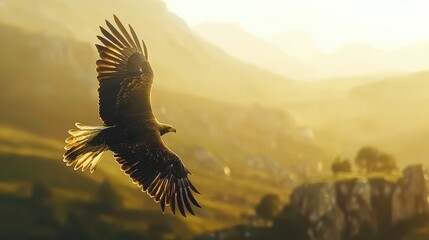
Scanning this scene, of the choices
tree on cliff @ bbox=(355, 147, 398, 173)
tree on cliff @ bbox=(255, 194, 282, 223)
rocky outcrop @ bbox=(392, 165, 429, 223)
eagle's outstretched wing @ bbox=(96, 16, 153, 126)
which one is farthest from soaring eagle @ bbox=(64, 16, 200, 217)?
tree on cliff @ bbox=(355, 147, 398, 173)

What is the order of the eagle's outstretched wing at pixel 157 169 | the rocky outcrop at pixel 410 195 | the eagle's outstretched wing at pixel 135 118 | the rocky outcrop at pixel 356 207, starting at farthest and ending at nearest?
the rocky outcrop at pixel 410 195, the rocky outcrop at pixel 356 207, the eagle's outstretched wing at pixel 157 169, the eagle's outstretched wing at pixel 135 118

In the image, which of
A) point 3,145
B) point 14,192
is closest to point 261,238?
point 14,192

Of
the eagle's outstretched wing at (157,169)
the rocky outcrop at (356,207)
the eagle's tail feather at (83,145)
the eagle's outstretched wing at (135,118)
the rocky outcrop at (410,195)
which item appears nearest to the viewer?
the eagle's tail feather at (83,145)

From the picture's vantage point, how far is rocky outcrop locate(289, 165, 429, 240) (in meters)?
119

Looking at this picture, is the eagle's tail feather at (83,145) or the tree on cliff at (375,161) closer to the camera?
the eagle's tail feather at (83,145)

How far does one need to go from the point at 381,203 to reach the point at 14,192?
94.1 metres

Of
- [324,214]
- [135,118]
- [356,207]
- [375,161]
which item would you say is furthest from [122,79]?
[375,161]

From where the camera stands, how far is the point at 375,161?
5851 inches

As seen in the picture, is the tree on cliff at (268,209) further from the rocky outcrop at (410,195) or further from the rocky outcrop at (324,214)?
the rocky outcrop at (410,195)

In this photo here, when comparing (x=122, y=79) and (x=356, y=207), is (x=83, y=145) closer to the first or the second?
(x=122, y=79)

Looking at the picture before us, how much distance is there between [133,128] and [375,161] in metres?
139

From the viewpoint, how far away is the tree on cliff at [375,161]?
14638 cm

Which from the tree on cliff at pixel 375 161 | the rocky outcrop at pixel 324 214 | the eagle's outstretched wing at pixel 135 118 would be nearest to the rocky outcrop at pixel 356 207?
the rocky outcrop at pixel 324 214

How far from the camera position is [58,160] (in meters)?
182
